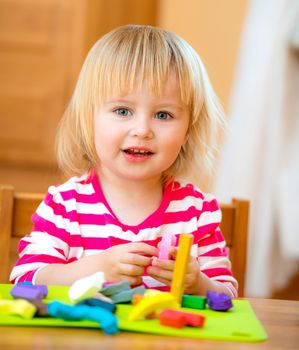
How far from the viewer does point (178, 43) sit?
1.18 m

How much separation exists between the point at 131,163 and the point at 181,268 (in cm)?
30

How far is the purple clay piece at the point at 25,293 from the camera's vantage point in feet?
2.67

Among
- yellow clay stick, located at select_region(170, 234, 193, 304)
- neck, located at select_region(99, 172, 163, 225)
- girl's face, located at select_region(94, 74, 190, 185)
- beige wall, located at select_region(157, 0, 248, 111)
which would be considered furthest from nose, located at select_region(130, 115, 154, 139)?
beige wall, located at select_region(157, 0, 248, 111)

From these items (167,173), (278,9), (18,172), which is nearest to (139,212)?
(167,173)

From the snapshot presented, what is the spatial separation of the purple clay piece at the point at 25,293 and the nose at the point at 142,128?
0.33m

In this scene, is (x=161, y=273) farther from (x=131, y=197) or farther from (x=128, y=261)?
(x=131, y=197)

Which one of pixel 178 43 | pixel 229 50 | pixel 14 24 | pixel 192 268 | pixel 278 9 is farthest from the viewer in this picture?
pixel 14 24

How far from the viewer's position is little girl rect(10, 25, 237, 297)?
43.7 inches

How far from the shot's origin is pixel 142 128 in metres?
1.09

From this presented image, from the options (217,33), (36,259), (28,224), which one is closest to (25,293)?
(36,259)

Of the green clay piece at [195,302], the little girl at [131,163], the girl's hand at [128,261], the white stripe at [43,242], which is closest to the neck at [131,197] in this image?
the little girl at [131,163]

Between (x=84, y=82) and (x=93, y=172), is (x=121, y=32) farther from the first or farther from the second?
(x=93, y=172)

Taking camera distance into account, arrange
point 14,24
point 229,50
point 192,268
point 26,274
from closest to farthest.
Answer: point 192,268 → point 26,274 → point 229,50 → point 14,24

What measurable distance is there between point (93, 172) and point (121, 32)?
22 cm
